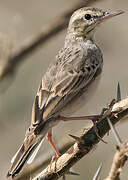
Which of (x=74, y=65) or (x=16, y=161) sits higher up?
(x=74, y=65)

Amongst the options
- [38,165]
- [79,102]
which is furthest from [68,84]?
[38,165]

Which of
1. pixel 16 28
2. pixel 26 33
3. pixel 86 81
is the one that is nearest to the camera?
pixel 86 81

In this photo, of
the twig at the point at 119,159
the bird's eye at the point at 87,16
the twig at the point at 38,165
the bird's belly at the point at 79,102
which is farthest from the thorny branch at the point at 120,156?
the bird's eye at the point at 87,16

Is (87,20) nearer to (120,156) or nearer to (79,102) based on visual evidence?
(79,102)

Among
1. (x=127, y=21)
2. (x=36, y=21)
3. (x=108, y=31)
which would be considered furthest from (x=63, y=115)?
(x=36, y=21)

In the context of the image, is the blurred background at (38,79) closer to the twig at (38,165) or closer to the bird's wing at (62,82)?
the bird's wing at (62,82)

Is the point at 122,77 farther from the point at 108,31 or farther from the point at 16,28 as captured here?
the point at 16,28

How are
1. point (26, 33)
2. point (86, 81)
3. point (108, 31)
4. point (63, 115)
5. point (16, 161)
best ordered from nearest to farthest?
point (16, 161), point (63, 115), point (86, 81), point (108, 31), point (26, 33)
